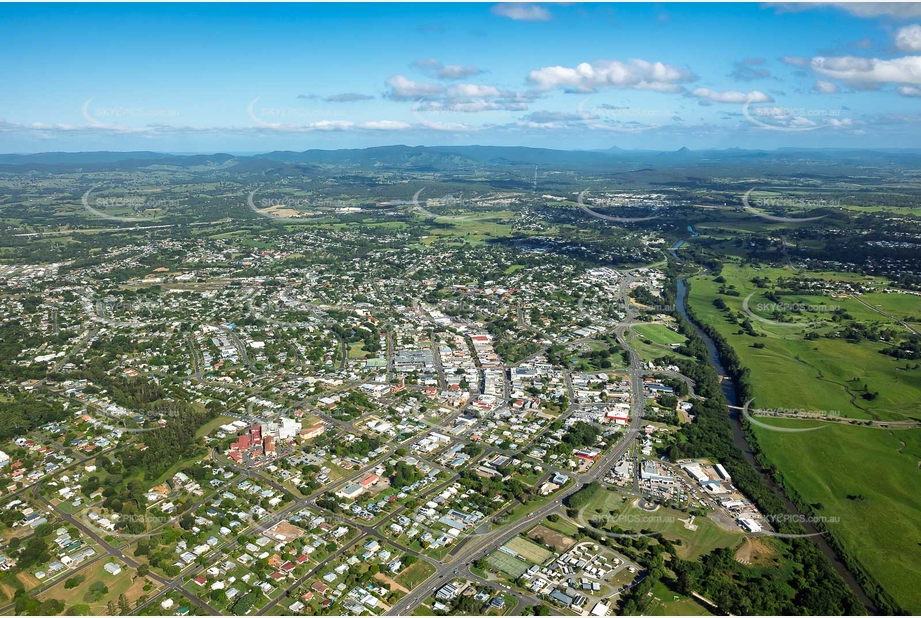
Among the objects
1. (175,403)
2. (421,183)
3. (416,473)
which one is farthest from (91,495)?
(421,183)

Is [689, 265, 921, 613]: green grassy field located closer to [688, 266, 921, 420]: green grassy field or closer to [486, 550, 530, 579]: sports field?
[688, 266, 921, 420]: green grassy field

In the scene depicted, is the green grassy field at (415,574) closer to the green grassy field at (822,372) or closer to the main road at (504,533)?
the main road at (504,533)

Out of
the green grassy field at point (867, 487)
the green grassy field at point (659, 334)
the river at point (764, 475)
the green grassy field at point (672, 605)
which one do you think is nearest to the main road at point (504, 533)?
the river at point (764, 475)

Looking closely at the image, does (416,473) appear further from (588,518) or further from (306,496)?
(588,518)

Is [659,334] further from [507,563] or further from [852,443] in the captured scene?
[507,563]

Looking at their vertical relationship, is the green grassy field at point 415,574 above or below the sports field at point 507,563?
below

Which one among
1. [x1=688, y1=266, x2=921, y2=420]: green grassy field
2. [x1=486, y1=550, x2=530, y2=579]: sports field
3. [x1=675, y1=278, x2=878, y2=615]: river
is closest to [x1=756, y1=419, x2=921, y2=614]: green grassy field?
[x1=675, y1=278, x2=878, y2=615]: river

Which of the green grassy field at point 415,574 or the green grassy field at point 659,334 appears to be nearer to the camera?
the green grassy field at point 415,574
